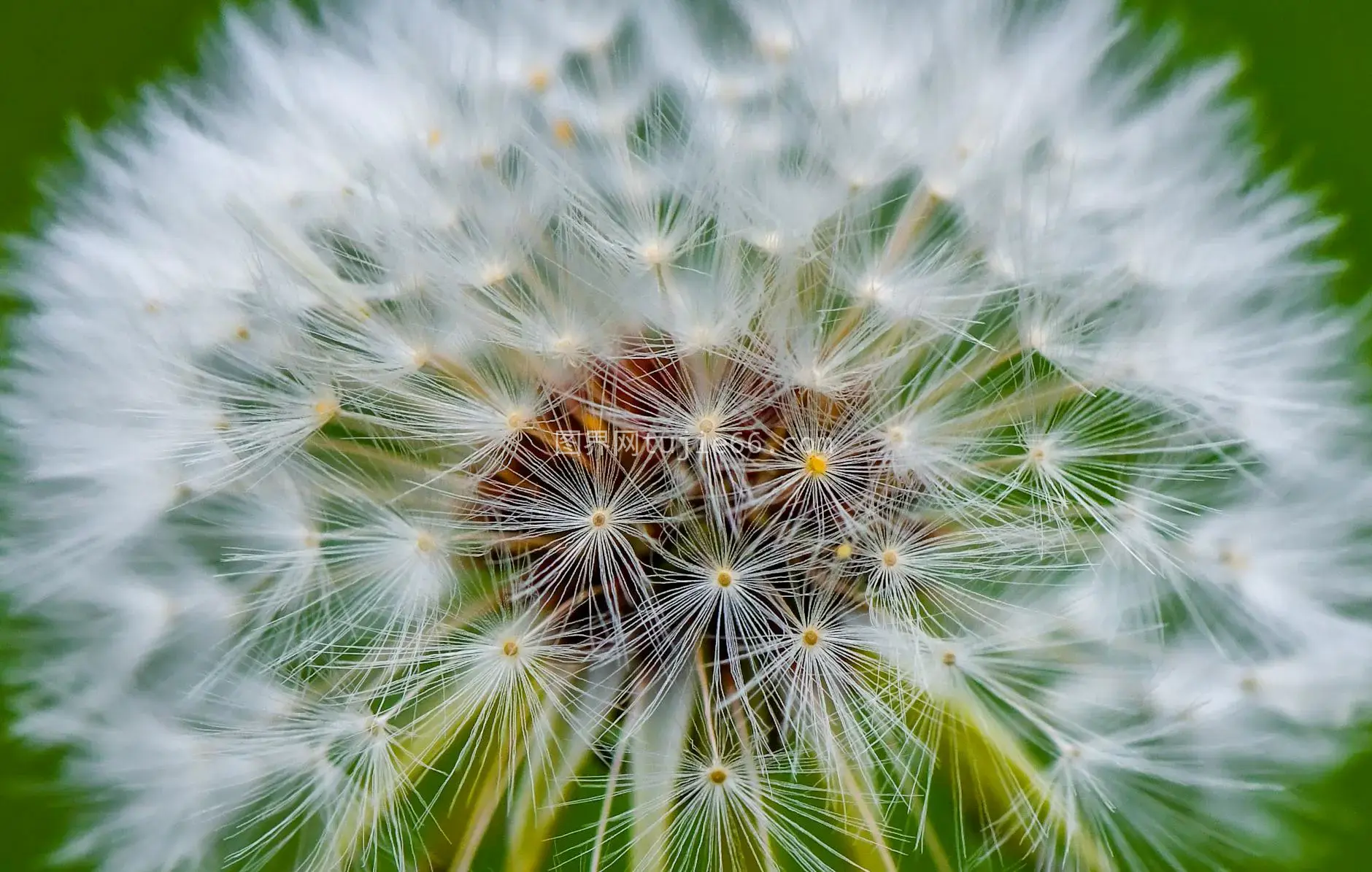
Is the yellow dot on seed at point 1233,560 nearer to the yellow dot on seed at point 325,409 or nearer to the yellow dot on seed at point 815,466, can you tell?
the yellow dot on seed at point 815,466

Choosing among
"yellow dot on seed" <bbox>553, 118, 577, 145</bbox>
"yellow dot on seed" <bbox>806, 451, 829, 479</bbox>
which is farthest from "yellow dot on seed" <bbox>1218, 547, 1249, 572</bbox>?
"yellow dot on seed" <bbox>553, 118, 577, 145</bbox>

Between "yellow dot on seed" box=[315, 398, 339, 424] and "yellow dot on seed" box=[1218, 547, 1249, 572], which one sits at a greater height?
"yellow dot on seed" box=[1218, 547, 1249, 572]

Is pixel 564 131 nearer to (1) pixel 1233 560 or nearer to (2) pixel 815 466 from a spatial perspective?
(2) pixel 815 466

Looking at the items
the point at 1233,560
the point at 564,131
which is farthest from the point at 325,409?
the point at 1233,560

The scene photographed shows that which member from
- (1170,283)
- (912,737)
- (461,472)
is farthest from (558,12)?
(912,737)

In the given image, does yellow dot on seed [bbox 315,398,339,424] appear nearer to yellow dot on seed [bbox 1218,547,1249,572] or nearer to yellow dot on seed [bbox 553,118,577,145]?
yellow dot on seed [bbox 553,118,577,145]

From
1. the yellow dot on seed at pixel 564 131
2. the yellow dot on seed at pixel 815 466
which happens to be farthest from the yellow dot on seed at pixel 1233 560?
the yellow dot on seed at pixel 564 131

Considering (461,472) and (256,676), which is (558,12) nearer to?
(461,472)
